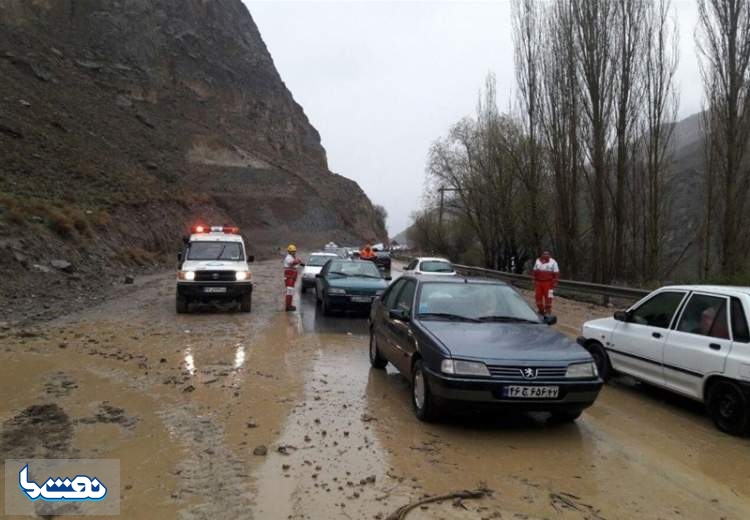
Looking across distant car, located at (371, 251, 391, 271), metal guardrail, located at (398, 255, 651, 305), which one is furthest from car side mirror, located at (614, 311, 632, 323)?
distant car, located at (371, 251, 391, 271)

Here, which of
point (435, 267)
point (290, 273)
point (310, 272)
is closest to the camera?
point (290, 273)

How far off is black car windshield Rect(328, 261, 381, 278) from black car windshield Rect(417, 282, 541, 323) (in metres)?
8.24

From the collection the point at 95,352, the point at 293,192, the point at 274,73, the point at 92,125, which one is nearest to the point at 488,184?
the point at 95,352

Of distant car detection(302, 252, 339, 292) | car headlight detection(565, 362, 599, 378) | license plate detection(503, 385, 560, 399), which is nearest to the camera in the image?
license plate detection(503, 385, 560, 399)

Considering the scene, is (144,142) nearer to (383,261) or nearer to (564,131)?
(383,261)

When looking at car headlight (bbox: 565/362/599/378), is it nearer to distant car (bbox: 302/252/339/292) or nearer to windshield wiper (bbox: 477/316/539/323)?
windshield wiper (bbox: 477/316/539/323)

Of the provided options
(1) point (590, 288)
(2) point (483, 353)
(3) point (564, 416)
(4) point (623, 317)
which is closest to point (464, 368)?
(2) point (483, 353)

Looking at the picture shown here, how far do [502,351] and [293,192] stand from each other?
66.3m

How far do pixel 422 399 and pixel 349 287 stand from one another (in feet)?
28.1

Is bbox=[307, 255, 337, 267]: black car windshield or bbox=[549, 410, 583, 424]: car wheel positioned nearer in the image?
bbox=[549, 410, 583, 424]: car wheel

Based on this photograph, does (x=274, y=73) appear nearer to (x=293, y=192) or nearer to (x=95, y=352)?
(x=293, y=192)

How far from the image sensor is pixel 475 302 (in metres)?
7.32

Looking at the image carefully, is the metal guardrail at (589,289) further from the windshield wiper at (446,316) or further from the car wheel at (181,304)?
the windshield wiper at (446,316)

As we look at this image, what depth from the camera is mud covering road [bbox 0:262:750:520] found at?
4273 millimetres
